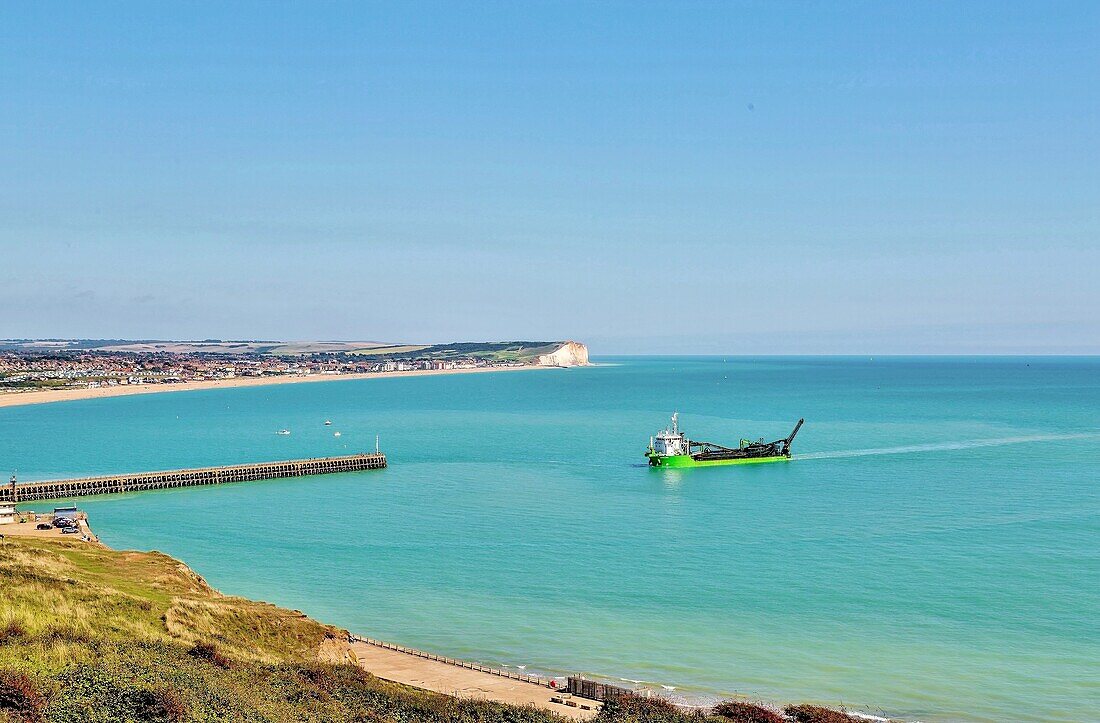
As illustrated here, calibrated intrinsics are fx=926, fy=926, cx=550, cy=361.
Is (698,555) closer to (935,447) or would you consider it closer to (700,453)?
(700,453)

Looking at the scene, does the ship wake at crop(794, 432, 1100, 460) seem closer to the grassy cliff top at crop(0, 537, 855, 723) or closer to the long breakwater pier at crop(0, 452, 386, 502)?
the long breakwater pier at crop(0, 452, 386, 502)

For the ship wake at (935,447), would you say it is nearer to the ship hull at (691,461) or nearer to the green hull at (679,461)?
the ship hull at (691,461)

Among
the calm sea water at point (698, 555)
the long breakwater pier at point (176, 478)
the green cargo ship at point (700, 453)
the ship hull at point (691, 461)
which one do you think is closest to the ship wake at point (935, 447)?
the calm sea water at point (698, 555)

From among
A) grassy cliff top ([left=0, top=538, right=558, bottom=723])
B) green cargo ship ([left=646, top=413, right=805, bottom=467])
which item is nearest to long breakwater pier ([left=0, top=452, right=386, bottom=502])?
green cargo ship ([left=646, top=413, right=805, bottom=467])

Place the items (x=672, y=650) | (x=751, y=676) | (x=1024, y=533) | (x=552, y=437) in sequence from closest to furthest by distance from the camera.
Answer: (x=751, y=676), (x=672, y=650), (x=1024, y=533), (x=552, y=437)

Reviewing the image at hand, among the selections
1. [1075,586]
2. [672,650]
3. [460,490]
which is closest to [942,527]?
[1075,586]

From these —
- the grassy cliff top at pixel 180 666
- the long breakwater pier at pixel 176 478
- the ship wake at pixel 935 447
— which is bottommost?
the long breakwater pier at pixel 176 478

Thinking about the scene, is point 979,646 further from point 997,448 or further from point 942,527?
point 997,448
